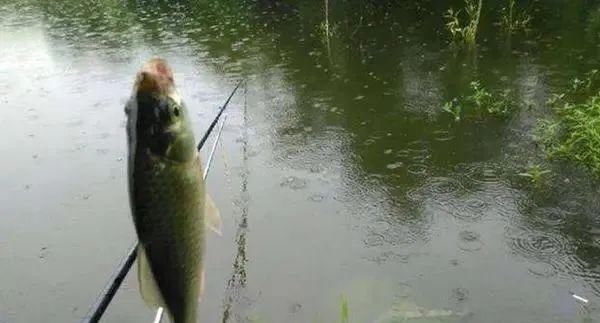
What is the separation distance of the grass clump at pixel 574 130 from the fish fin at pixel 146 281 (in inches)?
191

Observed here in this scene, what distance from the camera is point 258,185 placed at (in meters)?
5.94

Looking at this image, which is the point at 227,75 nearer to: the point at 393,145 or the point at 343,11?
the point at 393,145

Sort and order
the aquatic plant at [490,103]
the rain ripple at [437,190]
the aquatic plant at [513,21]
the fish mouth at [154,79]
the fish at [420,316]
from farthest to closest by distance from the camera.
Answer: the aquatic plant at [513,21]
the aquatic plant at [490,103]
the rain ripple at [437,190]
the fish at [420,316]
the fish mouth at [154,79]

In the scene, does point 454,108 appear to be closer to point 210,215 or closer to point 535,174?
point 535,174

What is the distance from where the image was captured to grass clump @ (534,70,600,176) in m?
5.57

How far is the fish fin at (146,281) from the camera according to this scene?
1.38 metres

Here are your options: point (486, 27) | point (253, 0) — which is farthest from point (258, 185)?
point (253, 0)

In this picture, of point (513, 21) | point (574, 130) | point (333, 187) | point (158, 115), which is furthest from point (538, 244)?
point (513, 21)

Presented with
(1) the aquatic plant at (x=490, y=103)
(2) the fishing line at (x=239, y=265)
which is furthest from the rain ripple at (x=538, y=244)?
(1) the aquatic plant at (x=490, y=103)

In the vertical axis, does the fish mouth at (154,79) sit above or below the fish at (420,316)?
above

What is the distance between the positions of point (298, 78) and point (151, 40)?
5.11m

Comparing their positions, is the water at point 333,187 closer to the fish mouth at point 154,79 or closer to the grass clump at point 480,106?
the grass clump at point 480,106

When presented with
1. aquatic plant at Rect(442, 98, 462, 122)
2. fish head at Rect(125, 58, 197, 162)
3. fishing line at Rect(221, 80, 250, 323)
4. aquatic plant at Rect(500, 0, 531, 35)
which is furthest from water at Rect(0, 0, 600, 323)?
fish head at Rect(125, 58, 197, 162)

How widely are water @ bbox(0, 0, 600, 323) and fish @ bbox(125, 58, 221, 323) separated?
2.70 m
